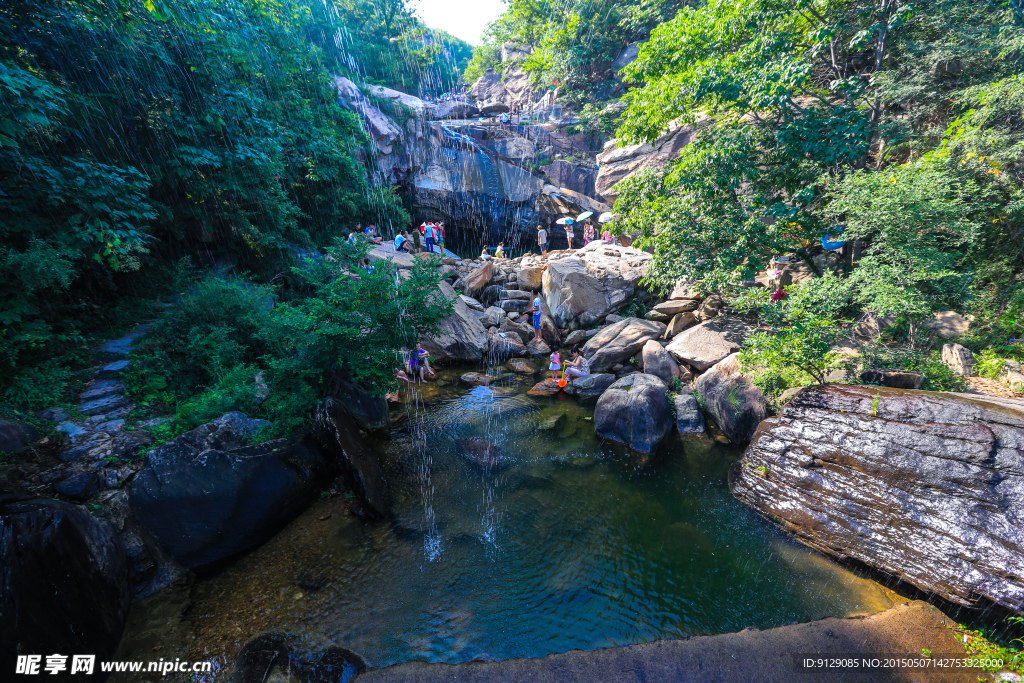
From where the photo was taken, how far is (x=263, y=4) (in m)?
11.0

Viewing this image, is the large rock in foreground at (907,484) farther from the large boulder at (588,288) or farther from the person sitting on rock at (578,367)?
the large boulder at (588,288)

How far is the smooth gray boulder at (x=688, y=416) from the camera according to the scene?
9.08 m

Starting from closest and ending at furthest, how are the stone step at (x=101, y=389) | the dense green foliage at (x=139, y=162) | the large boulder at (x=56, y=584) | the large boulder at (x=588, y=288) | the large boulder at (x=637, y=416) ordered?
1. the large boulder at (x=56, y=584)
2. the dense green foliage at (x=139, y=162)
3. the stone step at (x=101, y=389)
4. the large boulder at (x=637, y=416)
5. the large boulder at (x=588, y=288)

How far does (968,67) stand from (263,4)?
61.3 ft

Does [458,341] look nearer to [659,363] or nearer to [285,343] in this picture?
[285,343]

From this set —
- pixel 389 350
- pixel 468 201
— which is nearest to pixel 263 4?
pixel 389 350

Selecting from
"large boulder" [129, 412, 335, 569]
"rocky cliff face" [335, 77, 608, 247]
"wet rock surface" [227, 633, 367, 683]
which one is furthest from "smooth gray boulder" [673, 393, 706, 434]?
"rocky cliff face" [335, 77, 608, 247]

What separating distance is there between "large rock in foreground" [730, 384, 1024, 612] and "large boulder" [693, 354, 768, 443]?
144cm

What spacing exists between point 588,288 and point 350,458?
1035 centimetres

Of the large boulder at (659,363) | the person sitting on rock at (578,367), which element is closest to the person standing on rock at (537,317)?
the person sitting on rock at (578,367)

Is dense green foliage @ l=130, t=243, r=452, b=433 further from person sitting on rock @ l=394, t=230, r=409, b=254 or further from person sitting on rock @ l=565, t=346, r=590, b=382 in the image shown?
person sitting on rock @ l=394, t=230, r=409, b=254

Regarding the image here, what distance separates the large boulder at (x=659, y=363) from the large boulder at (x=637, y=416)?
58.2 inches

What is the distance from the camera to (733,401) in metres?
8.66

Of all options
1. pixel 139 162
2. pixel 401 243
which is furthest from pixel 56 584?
pixel 401 243
